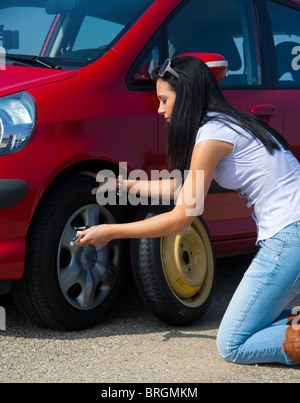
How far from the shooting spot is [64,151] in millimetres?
3242

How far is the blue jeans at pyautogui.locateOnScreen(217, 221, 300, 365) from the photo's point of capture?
118 inches

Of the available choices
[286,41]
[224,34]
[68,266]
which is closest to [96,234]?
[68,266]

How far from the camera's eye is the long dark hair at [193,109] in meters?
2.95

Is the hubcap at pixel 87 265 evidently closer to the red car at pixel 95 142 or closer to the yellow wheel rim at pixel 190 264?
the red car at pixel 95 142

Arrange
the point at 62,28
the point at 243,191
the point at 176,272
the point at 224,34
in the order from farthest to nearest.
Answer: the point at 224,34 < the point at 62,28 < the point at 176,272 < the point at 243,191

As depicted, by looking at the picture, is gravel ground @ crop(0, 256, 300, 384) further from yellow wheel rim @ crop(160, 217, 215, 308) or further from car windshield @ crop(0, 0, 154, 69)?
car windshield @ crop(0, 0, 154, 69)

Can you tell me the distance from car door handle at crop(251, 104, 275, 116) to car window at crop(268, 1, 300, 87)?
0.92 ft

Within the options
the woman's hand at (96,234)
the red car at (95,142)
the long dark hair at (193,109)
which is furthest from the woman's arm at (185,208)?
the red car at (95,142)

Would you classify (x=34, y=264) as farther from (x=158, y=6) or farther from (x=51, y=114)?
(x=158, y=6)

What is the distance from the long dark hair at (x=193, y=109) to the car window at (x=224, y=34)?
859 millimetres

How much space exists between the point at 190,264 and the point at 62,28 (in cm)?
148

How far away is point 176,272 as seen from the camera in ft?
11.8

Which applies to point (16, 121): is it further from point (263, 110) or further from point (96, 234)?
point (263, 110)
